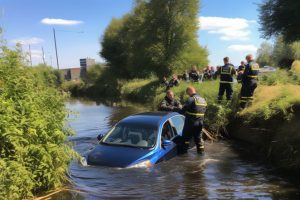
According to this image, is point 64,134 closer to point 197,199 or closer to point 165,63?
point 197,199

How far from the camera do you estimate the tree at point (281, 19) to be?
26019 mm

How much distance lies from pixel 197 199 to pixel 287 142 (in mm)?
3694

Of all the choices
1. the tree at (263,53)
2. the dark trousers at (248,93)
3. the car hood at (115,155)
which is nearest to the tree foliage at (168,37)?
A: the dark trousers at (248,93)

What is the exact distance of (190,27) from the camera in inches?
1673

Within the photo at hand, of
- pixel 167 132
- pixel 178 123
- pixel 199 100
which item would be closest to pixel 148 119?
pixel 167 132

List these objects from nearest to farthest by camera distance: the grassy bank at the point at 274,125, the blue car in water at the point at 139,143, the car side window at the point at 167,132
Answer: the blue car in water at the point at 139,143
the grassy bank at the point at 274,125
the car side window at the point at 167,132

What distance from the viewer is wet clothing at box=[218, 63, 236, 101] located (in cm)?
1567

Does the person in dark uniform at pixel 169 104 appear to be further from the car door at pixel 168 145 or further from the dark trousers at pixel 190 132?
the car door at pixel 168 145

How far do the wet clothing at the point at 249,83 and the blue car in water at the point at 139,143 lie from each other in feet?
13.3

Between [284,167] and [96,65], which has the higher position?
[96,65]

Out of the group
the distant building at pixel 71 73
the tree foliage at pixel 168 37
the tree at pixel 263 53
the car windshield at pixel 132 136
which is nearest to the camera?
the car windshield at pixel 132 136

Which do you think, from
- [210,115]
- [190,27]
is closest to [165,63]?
[190,27]

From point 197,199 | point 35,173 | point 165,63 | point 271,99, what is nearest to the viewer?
point 35,173

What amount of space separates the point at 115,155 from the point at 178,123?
2985mm
